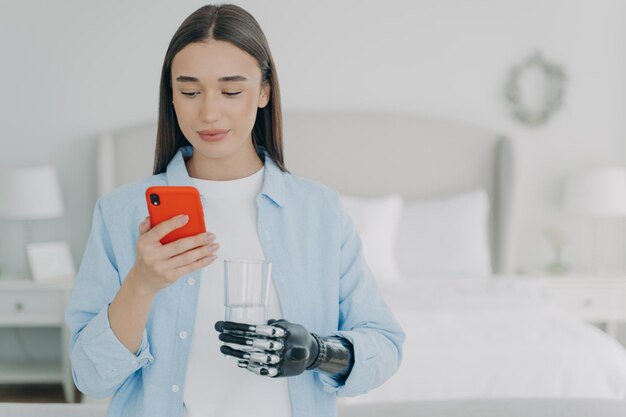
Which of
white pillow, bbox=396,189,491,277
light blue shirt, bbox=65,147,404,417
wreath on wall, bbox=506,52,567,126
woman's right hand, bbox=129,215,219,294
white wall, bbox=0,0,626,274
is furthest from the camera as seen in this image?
wreath on wall, bbox=506,52,567,126

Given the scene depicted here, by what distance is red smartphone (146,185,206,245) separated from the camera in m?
1.13

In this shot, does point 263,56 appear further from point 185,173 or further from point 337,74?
point 337,74

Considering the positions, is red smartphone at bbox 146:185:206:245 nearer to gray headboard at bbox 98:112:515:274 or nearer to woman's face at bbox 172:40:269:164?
woman's face at bbox 172:40:269:164

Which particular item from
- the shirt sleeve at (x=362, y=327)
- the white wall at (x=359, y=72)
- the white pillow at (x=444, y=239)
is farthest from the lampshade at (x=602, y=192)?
the shirt sleeve at (x=362, y=327)

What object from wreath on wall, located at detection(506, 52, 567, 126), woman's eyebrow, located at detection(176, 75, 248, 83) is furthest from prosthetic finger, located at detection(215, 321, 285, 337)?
wreath on wall, located at detection(506, 52, 567, 126)

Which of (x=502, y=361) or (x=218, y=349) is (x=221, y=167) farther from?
(x=502, y=361)

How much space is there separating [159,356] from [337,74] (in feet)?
11.2

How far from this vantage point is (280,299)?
129 cm

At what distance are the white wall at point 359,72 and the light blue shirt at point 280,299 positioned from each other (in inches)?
125

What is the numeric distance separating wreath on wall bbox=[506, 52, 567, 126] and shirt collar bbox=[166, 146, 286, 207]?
3.38 meters

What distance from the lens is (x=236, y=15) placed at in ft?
4.23

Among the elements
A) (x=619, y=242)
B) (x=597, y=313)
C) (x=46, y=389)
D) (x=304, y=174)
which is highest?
(x=304, y=174)

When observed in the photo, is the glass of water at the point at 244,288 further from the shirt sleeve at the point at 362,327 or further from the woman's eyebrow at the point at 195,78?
the woman's eyebrow at the point at 195,78

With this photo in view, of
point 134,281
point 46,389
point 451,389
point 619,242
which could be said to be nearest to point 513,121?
point 619,242
